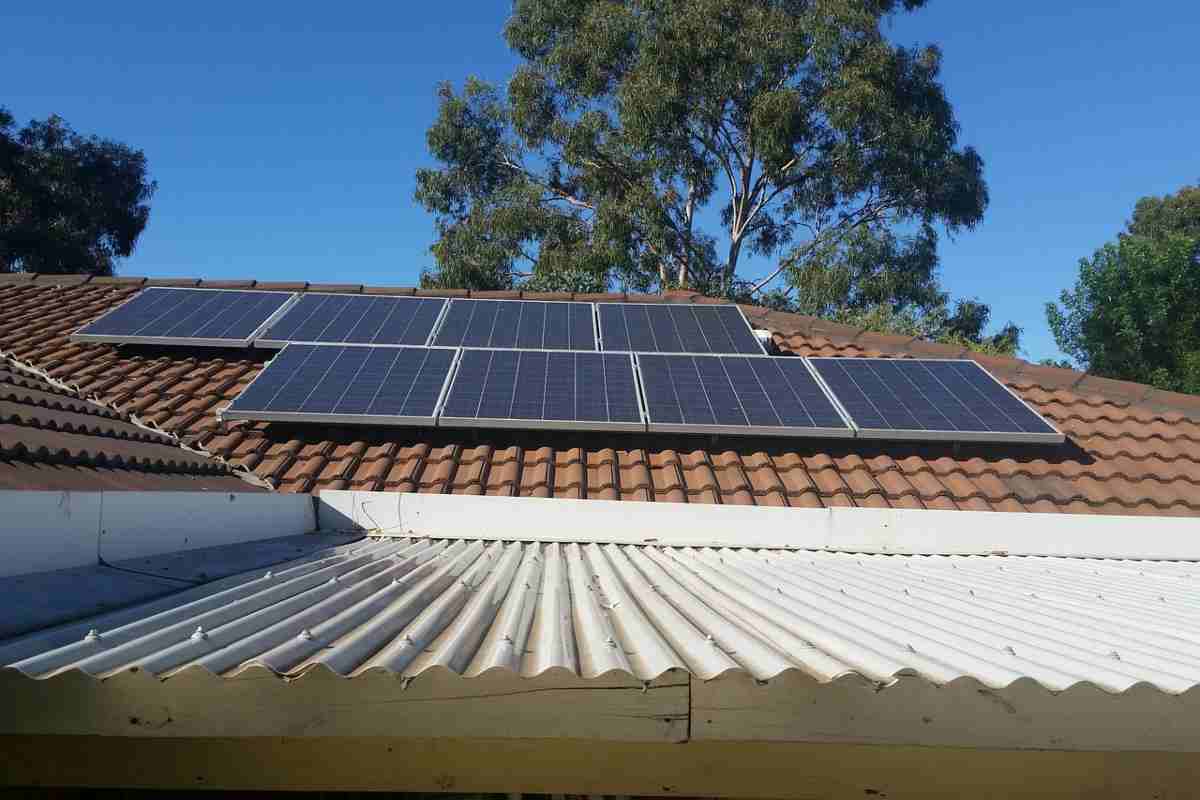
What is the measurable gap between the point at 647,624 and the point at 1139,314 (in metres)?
32.2

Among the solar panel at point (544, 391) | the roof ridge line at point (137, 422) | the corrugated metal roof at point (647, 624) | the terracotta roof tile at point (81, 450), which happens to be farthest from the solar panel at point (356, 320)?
the corrugated metal roof at point (647, 624)

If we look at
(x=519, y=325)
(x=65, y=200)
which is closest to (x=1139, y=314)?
(x=519, y=325)

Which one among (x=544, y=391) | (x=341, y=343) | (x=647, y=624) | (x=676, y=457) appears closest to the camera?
(x=647, y=624)

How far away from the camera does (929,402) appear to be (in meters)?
8.96

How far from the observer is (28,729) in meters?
2.72

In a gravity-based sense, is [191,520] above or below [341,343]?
below

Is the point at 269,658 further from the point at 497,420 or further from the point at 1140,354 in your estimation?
the point at 1140,354

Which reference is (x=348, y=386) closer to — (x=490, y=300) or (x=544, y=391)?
(x=544, y=391)

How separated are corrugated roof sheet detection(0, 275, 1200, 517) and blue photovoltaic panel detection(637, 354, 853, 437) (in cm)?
29

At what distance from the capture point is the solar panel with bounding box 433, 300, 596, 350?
1048 cm

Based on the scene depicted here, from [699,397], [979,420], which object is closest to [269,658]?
[699,397]

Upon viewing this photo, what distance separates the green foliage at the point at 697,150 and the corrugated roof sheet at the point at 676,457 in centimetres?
1835

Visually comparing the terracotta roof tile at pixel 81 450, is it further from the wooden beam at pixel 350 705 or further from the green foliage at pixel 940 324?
the green foliage at pixel 940 324

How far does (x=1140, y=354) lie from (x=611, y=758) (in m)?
33.3
